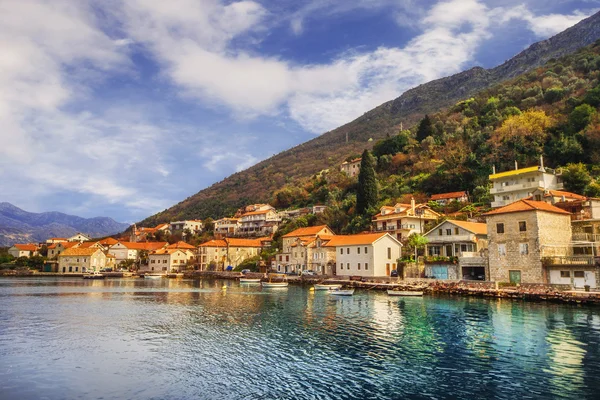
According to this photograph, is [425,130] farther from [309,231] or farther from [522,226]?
[522,226]

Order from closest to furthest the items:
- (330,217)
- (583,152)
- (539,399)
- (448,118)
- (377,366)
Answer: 1. (539,399)
2. (377,366)
3. (583,152)
4. (330,217)
5. (448,118)

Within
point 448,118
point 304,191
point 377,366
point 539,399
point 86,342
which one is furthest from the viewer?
point 304,191

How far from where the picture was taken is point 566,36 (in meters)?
174

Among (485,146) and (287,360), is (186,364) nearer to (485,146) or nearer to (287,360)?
(287,360)

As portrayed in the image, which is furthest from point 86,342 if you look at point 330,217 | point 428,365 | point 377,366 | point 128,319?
point 330,217

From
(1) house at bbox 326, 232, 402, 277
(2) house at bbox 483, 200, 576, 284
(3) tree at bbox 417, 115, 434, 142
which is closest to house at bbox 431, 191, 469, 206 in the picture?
(1) house at bbox 326, 232, 402, 277

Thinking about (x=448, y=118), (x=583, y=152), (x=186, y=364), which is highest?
(x=448, y=118)

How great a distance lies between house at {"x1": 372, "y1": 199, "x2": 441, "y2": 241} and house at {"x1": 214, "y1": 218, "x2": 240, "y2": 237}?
61.2m

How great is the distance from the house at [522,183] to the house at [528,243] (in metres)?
19.8

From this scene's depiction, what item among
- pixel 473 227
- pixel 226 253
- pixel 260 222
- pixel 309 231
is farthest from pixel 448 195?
pixel 260 222

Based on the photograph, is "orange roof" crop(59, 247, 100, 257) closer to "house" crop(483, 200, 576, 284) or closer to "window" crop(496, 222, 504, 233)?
"house" crop(483, 200, 576, 284)

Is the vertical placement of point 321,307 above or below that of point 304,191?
below

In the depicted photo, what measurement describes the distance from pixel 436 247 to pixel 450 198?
19.6m

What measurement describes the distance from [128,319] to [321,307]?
17.6 m
